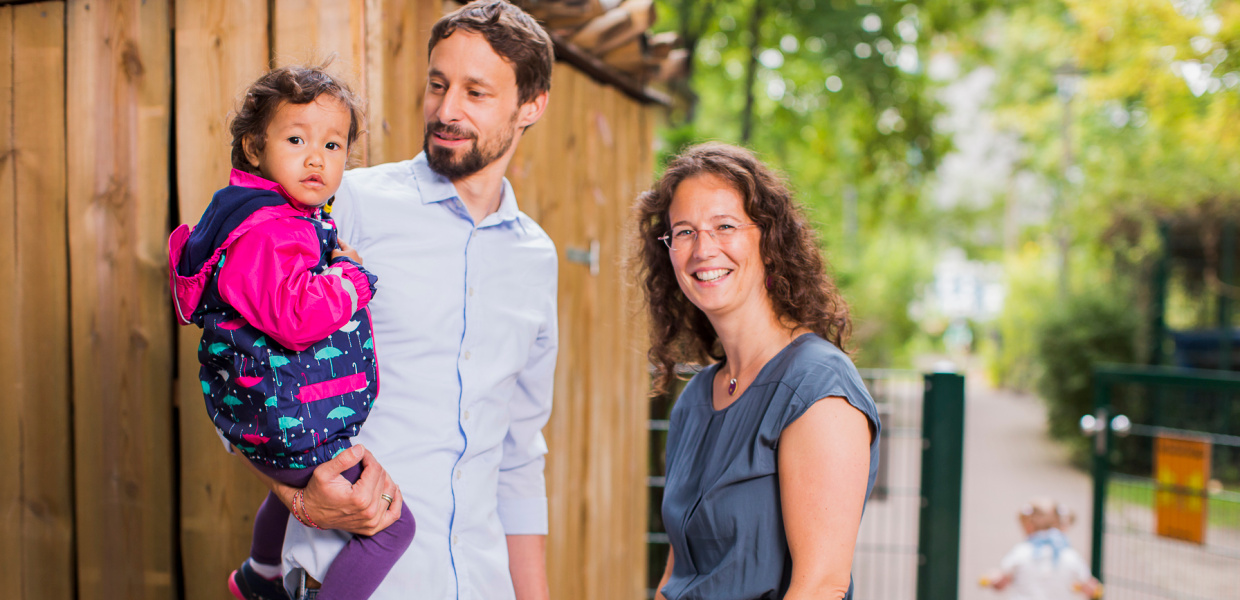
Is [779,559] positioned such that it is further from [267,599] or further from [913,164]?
[913,164]

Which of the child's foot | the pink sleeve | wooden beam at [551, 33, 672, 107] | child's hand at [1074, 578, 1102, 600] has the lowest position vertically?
child's hand at [1074, 578, 1102, 600]

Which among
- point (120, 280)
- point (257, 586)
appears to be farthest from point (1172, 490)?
point (120, 280)

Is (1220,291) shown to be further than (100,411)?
Yes

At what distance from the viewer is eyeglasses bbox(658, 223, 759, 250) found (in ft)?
6.45

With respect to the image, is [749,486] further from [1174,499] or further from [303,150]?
[1174,499]

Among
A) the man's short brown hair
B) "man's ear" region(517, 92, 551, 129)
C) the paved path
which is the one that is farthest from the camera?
the paved path

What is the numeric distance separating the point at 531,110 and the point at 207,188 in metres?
0.95

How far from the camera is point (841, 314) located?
6.88 feet

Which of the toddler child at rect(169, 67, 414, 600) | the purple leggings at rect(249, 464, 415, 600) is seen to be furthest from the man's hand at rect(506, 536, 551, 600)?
the toddler child at rect(169, 67, 414, 600)

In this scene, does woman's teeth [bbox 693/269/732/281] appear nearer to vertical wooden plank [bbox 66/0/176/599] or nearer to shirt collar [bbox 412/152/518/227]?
shirt collar [bbox 412/152/518/227]

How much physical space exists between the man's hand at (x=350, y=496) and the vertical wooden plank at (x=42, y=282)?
4.06ft

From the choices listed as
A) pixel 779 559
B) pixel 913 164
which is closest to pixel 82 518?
pixel 779 559

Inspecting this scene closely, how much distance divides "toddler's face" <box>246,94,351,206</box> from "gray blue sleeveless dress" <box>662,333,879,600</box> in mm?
1011

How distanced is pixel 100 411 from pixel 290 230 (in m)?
1.28
